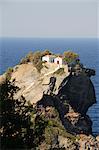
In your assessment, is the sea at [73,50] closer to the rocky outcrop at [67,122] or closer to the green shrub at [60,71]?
the green shrub at [60,71]

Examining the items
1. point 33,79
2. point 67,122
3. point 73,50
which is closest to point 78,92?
point 67,122

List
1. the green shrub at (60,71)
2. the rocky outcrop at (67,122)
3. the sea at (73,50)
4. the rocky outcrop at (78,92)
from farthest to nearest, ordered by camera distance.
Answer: the sea at (73,50)
the rocky outcrop at (78,92)
the green shrub at (60,71)
the rocky outcrop at (67,122)

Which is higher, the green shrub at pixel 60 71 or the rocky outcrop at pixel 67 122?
the green shrub at pixel 60 71

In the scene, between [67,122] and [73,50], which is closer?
[67,122]

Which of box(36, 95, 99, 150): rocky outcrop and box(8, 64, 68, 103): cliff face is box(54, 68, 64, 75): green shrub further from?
box(36, 95, 99, 150): rocky outcrop

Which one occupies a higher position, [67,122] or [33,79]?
[33,79]

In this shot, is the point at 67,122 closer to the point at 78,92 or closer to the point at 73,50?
the point at 78,92

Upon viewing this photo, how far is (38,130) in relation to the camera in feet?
18.2

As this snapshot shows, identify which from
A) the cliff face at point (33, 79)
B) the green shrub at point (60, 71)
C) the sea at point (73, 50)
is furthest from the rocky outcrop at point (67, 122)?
the sea at point (73, 50)

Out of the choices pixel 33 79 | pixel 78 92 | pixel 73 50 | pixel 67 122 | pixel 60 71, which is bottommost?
pixel 67 122

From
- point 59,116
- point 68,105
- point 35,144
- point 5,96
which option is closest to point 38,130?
point 35,144

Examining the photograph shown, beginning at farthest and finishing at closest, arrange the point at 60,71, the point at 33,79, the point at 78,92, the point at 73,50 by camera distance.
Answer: the point at 73,50 → the point at 78,92 → the point at 60,71 → the point at 33,79

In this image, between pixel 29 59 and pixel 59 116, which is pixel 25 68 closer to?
pixel 29 59

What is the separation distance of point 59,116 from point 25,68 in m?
2.38
